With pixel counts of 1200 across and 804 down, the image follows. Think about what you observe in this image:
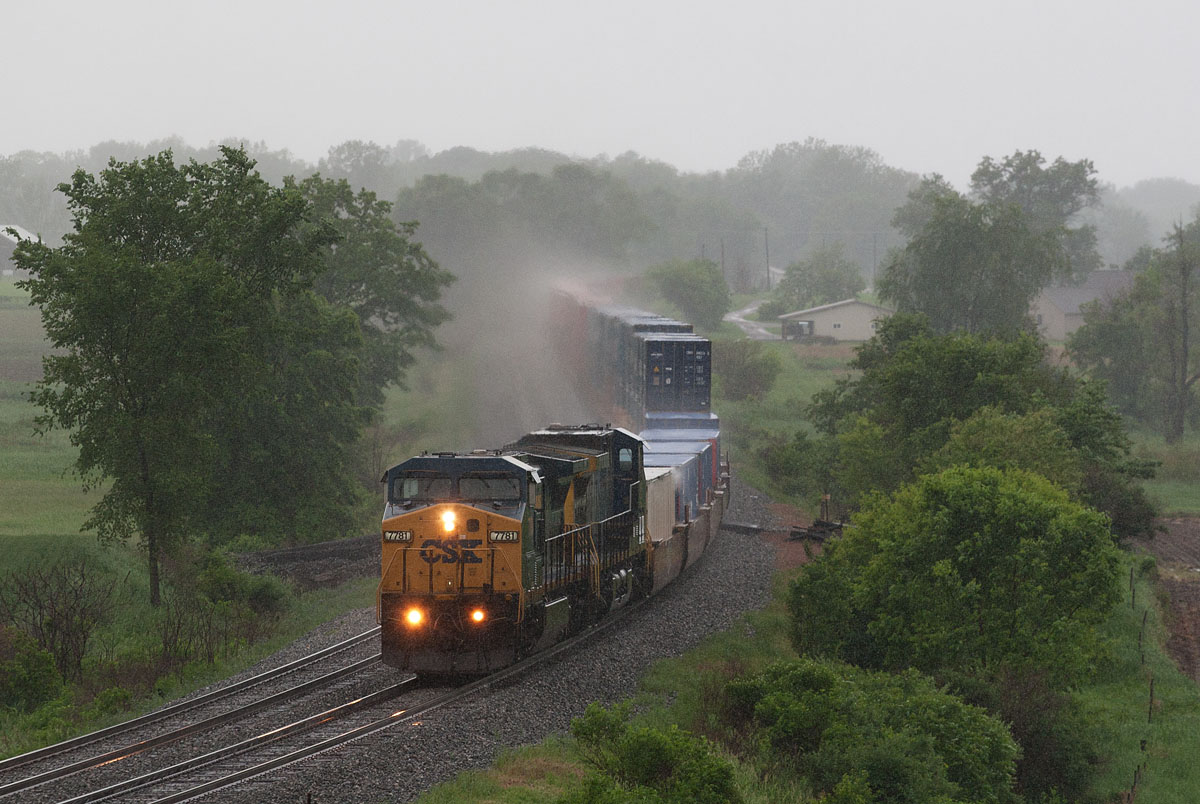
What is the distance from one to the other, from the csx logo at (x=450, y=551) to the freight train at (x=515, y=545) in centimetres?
2

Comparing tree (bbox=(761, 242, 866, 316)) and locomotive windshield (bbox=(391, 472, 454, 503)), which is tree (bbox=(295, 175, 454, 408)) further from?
tree (bbox=(761, 242, 866, 316))

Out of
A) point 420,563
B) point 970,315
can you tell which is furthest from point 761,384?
point 420,563

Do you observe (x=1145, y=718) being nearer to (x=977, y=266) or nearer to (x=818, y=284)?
(x=977, y=266)

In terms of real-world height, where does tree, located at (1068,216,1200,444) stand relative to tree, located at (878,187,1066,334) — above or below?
below

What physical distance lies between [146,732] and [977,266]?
225 ft

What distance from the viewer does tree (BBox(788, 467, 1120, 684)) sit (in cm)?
2431

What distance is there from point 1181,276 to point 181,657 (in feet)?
246

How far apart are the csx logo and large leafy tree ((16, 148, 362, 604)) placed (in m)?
11.3

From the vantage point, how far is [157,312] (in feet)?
96.6

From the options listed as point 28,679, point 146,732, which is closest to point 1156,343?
point 28,679

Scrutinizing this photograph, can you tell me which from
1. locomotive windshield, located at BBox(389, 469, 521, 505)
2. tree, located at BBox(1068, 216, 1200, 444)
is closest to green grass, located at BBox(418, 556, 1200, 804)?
locomotive windshield, located at BBox(389, 469, 521, 505)

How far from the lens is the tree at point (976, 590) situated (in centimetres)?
2431

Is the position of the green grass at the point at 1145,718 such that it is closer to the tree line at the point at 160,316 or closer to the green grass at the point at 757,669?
the green grass at the point at 757,669

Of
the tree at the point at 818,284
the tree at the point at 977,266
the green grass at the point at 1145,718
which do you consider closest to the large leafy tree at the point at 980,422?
the green grass at the point at 1145,718
